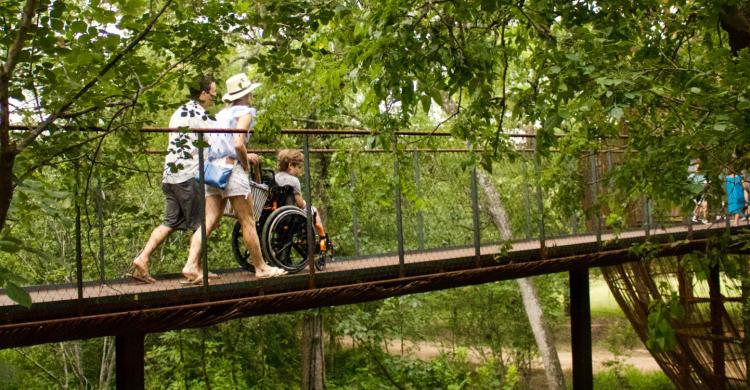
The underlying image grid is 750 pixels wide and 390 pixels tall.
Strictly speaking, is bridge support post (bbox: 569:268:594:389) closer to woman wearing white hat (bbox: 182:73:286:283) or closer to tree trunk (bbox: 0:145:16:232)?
woman wearing white hat (bbox: 182:73:286:283)

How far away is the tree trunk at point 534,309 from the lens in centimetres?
1234

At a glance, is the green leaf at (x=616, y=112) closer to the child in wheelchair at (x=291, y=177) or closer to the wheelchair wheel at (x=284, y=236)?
the wheelchair wheel at (x=284, y=236)

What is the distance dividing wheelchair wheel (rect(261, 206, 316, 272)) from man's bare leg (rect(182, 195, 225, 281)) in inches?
13.6

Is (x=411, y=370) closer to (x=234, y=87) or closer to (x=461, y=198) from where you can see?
(x=461, y=198)

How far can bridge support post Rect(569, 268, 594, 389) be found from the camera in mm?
6754

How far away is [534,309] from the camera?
1265cm

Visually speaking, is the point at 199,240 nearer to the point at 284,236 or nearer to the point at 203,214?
the point at 203,214

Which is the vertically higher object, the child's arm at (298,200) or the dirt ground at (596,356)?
the child's arm at (298,200)

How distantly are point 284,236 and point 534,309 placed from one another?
334 inches

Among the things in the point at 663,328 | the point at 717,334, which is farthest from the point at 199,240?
the point at 717,334

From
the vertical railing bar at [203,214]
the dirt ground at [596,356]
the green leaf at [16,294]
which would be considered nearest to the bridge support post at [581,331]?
the vertical railing bar at [203,214]

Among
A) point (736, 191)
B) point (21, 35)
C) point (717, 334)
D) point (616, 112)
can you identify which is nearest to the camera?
point (21, 35)

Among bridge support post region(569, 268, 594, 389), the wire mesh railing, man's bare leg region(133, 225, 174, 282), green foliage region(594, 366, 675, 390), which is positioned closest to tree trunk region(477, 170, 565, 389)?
the wire mesh railing

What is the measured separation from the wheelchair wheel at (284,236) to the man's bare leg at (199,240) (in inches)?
13.6
